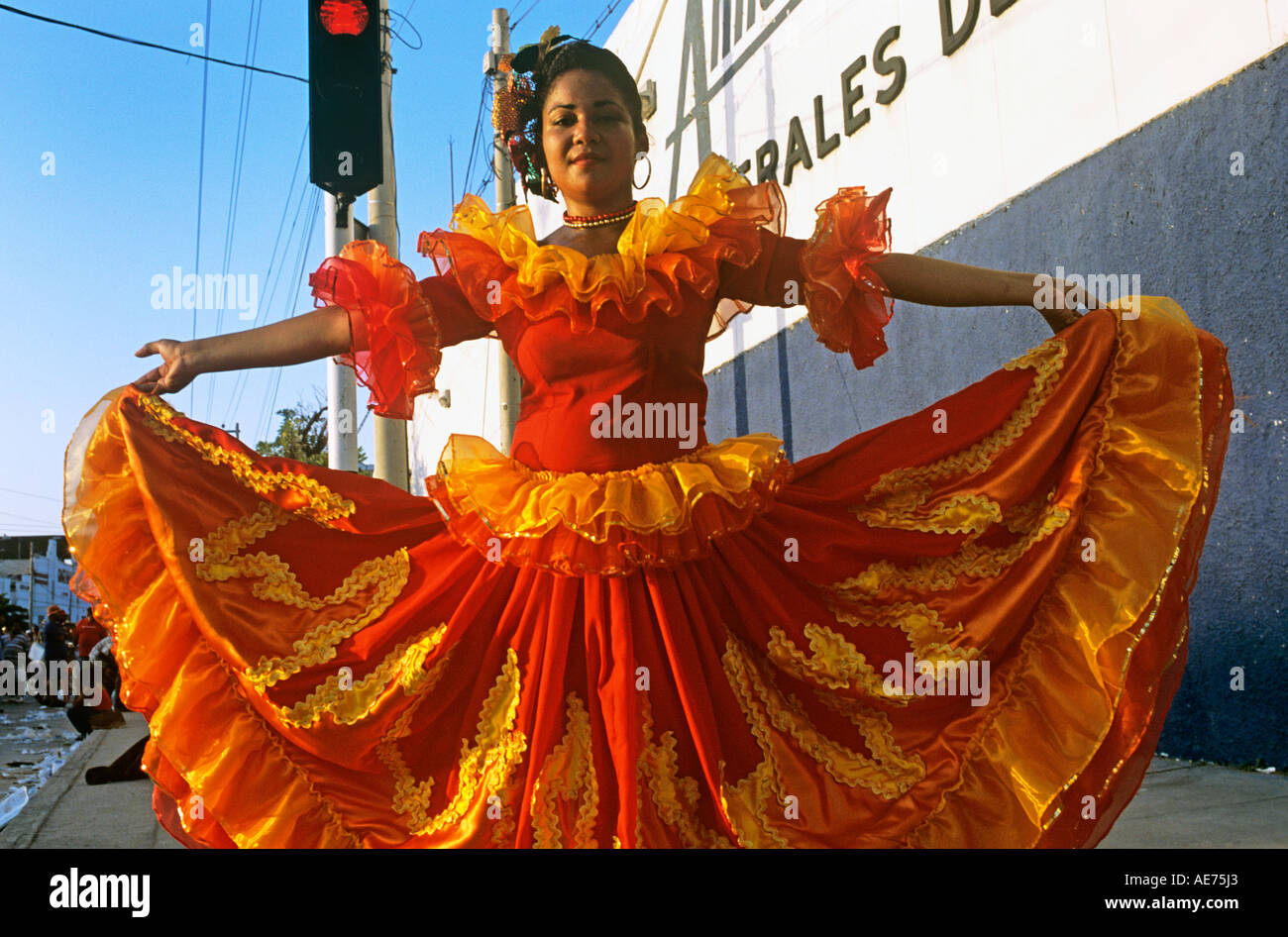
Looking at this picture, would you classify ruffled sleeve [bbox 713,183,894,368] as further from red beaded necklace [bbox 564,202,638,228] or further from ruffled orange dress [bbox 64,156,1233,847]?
red beaded necklace [bbox 564,202,638,228]

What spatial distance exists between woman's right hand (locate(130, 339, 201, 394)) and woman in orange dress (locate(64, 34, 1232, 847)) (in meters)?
0.01

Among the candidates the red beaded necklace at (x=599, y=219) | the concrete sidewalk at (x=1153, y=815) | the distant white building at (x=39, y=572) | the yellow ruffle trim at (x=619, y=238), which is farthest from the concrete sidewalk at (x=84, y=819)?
the distant white building at (x=39, y=572)

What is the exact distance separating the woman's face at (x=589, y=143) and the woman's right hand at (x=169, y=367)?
0.99 m

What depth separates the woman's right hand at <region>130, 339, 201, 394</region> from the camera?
2.27 meters

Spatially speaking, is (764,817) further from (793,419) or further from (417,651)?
(793,419)

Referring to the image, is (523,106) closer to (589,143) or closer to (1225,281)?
(589,143)

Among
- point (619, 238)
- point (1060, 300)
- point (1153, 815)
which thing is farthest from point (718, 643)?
point (1153, 815)

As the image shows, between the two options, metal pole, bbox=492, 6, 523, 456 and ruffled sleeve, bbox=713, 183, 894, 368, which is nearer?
ruffled sleeve, bbox=713, 183, 894, 368

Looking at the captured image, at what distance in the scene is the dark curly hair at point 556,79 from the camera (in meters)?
2.55

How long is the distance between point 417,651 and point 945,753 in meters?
1.14

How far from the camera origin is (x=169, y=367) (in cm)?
229

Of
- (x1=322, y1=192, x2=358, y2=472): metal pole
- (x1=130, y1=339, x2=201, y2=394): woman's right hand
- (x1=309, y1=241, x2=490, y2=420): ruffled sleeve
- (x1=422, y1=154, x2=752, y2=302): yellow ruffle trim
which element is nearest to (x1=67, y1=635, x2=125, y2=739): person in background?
(x1=322, y1=192, x2=358, y2=472): metal pole

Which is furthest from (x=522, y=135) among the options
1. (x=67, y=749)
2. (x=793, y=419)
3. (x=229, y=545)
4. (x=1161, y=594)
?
(x=67, y=749)

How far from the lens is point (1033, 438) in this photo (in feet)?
7.48
